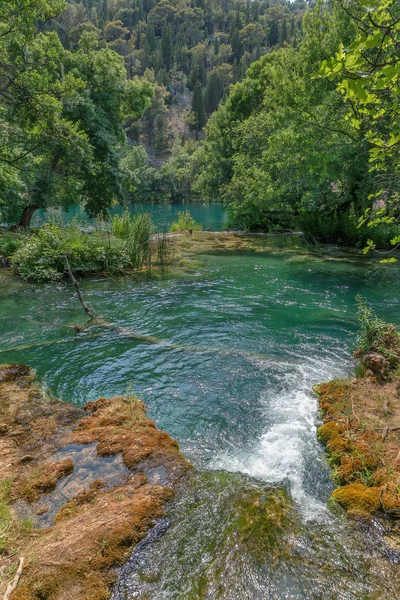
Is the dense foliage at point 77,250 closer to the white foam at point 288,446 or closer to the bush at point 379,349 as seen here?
the white foam at point 288,446

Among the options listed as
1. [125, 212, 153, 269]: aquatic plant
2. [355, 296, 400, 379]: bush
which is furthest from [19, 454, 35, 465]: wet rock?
[125, 212, 153, 269]: aquatic plant

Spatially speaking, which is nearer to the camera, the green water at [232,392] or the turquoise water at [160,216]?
the green water at [232,392]

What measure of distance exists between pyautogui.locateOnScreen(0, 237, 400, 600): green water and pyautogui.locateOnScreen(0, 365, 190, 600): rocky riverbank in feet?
0.79

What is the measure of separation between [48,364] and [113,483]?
3884 mm

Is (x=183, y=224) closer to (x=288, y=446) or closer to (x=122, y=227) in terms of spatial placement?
(x=122, y=227)

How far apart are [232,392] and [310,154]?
12.6 m

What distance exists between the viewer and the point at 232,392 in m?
6.25

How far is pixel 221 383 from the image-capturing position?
21.5 feet

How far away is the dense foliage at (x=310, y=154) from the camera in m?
14.8

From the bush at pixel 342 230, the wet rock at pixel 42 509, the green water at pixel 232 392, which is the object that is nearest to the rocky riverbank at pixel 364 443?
the green water at pixel 232 392

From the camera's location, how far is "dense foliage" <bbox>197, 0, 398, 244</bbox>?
1475 centimetres

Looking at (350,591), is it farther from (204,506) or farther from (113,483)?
(113,483)

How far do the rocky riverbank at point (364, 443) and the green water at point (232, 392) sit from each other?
0.20 m

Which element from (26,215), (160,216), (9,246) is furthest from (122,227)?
(26,215)
